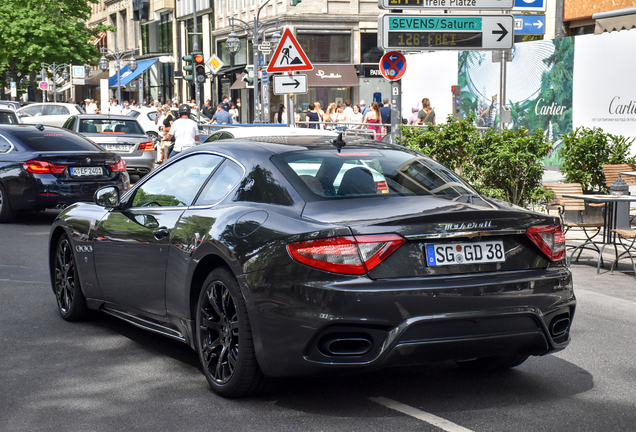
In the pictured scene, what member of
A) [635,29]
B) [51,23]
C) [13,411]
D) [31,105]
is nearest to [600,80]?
[635,29]

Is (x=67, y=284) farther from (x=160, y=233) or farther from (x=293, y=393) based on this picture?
(x=293, y=393)

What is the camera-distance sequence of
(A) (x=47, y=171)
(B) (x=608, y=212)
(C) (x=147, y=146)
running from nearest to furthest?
(B) (x=608, y=212) → (A) (x=47, y=171) → (C) (x=147, y=146)

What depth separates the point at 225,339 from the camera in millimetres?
4980

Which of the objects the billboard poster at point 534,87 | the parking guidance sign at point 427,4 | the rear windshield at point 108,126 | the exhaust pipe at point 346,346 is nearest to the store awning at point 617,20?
the billboard poster at point 534,87

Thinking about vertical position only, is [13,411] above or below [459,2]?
below

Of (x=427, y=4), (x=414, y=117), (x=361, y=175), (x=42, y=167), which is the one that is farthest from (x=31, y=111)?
(x=361, y=175)

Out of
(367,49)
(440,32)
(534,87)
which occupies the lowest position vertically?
(534,87)

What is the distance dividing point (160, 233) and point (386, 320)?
5.92ft

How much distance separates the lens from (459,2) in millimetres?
14148

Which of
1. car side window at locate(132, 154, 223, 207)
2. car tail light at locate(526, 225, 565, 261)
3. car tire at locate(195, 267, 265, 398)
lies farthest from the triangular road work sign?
car tail light at locate(526, 225, 565, 261)

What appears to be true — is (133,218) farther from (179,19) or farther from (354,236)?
(179,19)

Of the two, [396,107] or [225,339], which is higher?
[396,107]

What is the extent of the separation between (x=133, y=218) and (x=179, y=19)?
5905 cm

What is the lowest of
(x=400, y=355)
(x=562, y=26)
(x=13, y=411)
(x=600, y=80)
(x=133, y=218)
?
(x=13, y=411)
